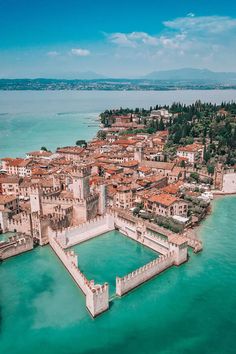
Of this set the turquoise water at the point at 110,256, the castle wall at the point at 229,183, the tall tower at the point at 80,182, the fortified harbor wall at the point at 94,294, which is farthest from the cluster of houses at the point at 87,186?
the fortified harbor wall at the point at 94,294

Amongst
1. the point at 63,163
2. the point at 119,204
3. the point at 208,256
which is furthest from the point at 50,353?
the point at 63,163

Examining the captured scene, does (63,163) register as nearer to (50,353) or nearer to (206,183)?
(206,183)

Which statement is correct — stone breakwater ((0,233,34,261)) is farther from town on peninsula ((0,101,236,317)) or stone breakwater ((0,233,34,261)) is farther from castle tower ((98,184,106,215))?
castle tower ((98,184,106,215))

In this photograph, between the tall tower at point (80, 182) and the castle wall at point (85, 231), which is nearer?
the castle wall at point (85, 231)

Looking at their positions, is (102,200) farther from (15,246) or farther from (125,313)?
(125,313)

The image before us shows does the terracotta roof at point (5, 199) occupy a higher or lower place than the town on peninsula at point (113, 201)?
higher

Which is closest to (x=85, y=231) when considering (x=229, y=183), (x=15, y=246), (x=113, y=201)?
(x=15, y=246)

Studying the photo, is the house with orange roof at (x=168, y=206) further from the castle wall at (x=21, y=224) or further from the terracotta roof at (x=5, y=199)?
the terracotta roof at (x=5, y=199)

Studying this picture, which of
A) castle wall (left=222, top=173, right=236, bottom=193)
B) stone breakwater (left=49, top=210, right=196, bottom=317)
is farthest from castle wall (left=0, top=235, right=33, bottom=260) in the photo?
castle wall (left=222, top=173, right=236, bottom=193)
